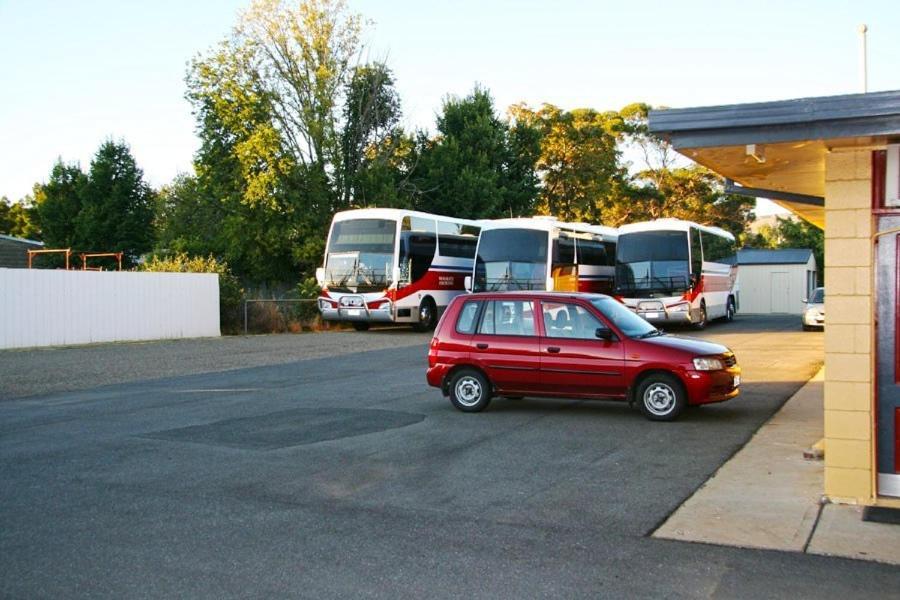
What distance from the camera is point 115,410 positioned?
1338 cm

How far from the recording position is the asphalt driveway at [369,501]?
5.70 meters

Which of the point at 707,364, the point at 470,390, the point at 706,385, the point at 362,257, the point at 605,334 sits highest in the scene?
the point at 362,257

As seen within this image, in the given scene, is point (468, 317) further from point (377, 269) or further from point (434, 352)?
point (377, 269)

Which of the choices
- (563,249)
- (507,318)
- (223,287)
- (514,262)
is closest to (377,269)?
(514,262)

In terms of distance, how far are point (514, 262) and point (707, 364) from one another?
63.0 feet

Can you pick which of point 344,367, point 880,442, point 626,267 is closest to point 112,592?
point 880,442

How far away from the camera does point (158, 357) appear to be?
22406 mm

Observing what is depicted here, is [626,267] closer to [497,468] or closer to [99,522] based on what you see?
[497,468]

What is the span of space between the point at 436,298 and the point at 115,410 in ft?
66.5

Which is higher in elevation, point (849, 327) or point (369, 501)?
point (849, 327)

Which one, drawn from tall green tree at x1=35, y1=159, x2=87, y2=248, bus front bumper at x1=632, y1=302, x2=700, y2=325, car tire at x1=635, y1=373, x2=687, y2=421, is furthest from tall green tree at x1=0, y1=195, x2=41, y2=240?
car tire at x1=635, y1=373, x2=687, y2=421

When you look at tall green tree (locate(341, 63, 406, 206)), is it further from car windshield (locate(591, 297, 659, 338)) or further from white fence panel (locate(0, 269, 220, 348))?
car windshield (locate(591, 297, 659, 338))

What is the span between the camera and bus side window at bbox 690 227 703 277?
31.2 metres

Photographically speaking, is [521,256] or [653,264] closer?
[521,256]
